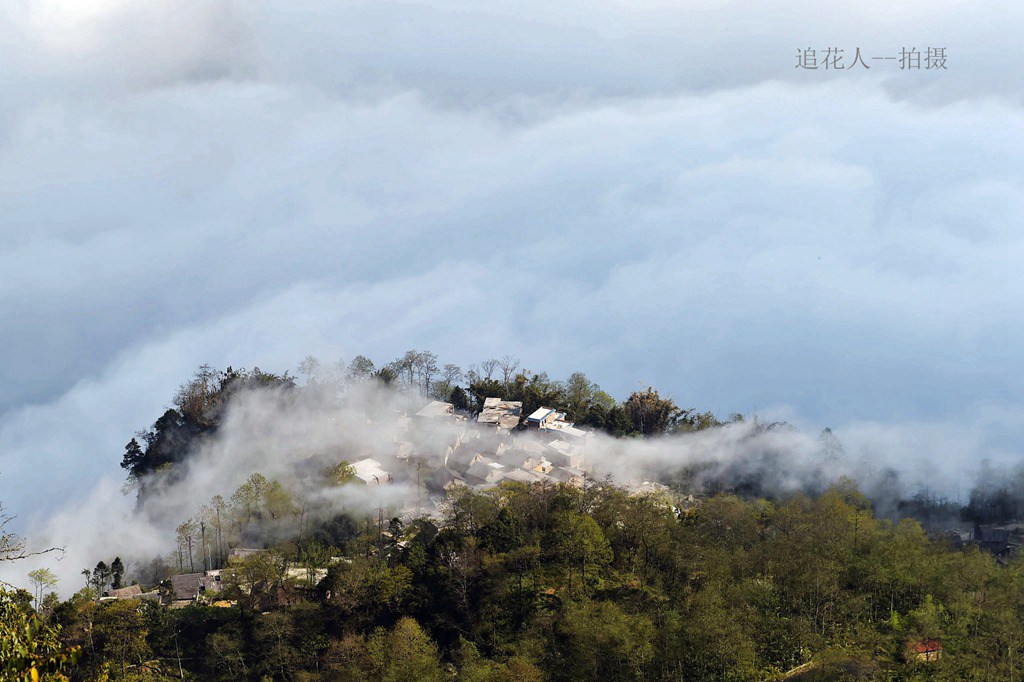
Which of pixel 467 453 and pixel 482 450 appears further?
pixel 482 450

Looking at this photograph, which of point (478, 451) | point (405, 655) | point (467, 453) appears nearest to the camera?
point (405, 655)

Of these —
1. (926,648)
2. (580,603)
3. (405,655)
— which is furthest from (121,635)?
(926,648)

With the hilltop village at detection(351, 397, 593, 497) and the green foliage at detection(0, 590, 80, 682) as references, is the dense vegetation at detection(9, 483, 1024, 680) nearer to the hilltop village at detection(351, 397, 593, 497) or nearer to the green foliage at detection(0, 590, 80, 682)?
the hilltop village at detection(351, 397, 593, 497)

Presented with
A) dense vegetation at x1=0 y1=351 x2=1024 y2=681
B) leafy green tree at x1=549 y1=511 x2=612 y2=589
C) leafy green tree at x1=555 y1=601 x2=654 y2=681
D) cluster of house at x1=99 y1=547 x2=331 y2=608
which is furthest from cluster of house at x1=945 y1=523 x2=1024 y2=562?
cluster of house at x1=99 y1=547 x2=331 y2=608

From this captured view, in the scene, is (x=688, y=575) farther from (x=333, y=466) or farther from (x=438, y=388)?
(x=438, y=388)

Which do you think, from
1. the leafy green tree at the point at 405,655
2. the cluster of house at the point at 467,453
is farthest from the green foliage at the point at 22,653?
the cluster of house at the point at 467,453

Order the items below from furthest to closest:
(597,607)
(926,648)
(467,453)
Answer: (467,453)
(597,607)
(926,648)

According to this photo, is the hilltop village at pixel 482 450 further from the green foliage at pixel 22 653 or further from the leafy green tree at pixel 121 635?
the green foliage at pixel 22 653

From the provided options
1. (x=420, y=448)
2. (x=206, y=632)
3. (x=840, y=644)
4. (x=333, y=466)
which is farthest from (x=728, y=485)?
(x=206, y=632)

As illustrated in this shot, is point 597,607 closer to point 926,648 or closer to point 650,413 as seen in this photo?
point 926,648
